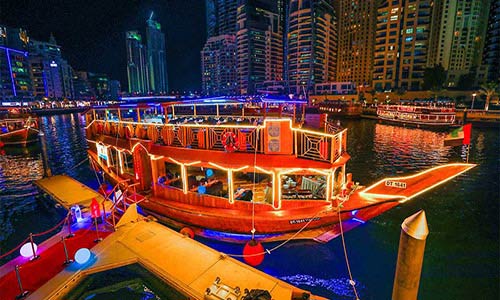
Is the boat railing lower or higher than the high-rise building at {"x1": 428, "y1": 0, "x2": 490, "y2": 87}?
lower

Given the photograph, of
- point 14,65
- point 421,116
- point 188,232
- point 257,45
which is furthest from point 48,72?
point 421,116

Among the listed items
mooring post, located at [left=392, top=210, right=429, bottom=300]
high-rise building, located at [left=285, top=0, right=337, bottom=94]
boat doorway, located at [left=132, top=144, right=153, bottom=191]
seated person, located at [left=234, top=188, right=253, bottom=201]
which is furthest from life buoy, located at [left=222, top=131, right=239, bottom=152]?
high-rise building, located at [left=285, top=0, right=337, bottom=94]

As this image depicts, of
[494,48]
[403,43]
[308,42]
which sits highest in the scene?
[308,42]

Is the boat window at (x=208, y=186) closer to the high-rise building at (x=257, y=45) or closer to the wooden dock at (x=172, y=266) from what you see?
the wooden dock at (x=172, y=266)

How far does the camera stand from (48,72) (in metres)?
115

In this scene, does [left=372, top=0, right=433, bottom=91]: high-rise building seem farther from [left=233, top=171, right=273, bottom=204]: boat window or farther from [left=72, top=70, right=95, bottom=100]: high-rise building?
[left=72, top=70, right=95, bottom=100]: high-rise building

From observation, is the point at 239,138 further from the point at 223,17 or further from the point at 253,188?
the point at 223,17

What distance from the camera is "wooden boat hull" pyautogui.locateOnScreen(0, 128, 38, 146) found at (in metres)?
33.2

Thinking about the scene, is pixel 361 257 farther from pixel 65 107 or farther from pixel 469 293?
pixel 65 107

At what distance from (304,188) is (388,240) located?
4231 mm

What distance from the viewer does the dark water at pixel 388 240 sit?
8.08m

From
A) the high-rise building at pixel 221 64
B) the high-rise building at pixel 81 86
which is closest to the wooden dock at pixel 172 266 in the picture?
the high-rise building at pixel 221 64

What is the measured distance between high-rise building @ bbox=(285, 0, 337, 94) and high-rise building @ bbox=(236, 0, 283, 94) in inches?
860

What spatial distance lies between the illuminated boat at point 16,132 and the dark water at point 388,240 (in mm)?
12976
